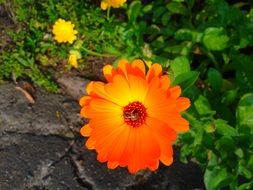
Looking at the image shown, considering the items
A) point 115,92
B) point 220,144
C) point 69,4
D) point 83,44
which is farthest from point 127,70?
point 69,4

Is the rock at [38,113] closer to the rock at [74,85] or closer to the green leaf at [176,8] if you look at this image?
the rock at [74,85]

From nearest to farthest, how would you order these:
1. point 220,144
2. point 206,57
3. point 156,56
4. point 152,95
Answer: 1. point 152,95
2. point 220,144
3. point 156,56
4. point 206,57

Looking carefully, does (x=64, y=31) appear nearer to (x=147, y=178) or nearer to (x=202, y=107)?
(x=147, y=178)

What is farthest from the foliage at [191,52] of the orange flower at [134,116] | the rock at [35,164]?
the rock at [35,164]

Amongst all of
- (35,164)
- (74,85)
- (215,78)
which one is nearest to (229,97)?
(215,78)

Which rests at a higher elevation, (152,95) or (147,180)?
(152,95)

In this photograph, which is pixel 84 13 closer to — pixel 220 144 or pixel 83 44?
pixel 83 44
